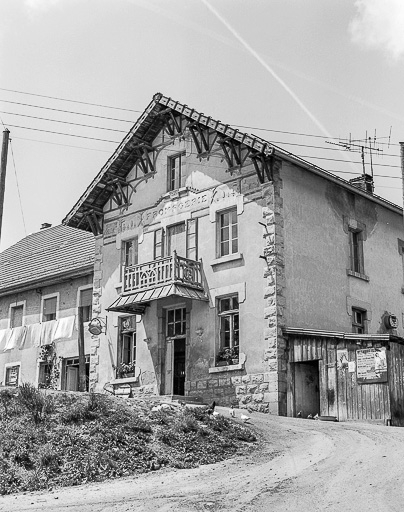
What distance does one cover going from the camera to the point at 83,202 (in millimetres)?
29703

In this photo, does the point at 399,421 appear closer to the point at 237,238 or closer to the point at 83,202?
the point at 237,238

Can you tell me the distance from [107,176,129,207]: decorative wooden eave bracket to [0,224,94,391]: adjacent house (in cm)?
352

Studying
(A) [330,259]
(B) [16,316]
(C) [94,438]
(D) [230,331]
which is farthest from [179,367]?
(C) [94,438]

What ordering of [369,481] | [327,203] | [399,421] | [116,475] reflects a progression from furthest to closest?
1. [327,203]
2. [399,421]
3. [116,475]
4. [369,481]

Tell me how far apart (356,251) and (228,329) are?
5.78 metres

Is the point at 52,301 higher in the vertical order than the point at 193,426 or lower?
higher

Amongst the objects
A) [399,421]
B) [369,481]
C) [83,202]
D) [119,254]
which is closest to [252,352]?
[399,421]

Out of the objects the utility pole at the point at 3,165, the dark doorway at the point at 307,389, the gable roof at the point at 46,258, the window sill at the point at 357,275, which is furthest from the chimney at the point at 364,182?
the utility pole at the point at 3,165

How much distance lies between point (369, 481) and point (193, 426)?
4.96 m

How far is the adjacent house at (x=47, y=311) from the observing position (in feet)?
105

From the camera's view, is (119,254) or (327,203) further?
(119,254)

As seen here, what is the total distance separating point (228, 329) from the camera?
24906 mm

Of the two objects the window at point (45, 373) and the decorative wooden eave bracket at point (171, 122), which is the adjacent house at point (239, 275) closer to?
the decorative wooden eave bracket at point (171, 122)

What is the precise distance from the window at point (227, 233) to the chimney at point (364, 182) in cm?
671
